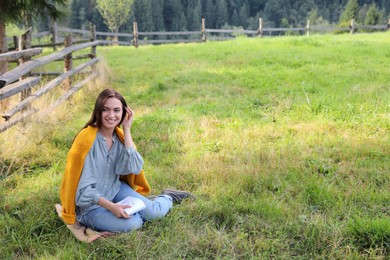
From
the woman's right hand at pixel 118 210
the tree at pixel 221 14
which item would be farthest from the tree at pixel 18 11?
the tree at pixel 221 14

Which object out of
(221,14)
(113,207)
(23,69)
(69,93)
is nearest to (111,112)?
(113,207)

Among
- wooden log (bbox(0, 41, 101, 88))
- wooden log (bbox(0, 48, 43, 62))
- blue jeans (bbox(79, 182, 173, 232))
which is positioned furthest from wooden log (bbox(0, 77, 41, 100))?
blue jeans (bbox(79, 182, 173, 232))

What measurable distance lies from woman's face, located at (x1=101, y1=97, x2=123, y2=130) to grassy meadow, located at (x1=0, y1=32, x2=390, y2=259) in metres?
0.92

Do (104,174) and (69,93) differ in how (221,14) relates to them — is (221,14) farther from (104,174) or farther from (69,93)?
Result: (104,174)

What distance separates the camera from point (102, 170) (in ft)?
10.9

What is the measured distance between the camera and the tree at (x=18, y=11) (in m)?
9.12

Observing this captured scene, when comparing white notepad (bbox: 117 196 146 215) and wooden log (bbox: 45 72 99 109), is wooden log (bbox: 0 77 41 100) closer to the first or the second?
wooden log (bbox: 45 72 99 109)

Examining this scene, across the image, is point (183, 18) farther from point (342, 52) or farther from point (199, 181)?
point (199, 181)

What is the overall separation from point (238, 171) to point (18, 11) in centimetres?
804

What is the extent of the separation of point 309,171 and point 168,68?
822cm

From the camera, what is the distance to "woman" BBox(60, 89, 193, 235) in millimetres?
3113

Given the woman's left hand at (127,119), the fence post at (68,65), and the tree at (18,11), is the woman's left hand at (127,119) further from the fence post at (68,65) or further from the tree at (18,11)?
the tree at (18,11)

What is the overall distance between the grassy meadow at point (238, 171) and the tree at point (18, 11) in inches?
102

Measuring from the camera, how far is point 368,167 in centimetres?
440
